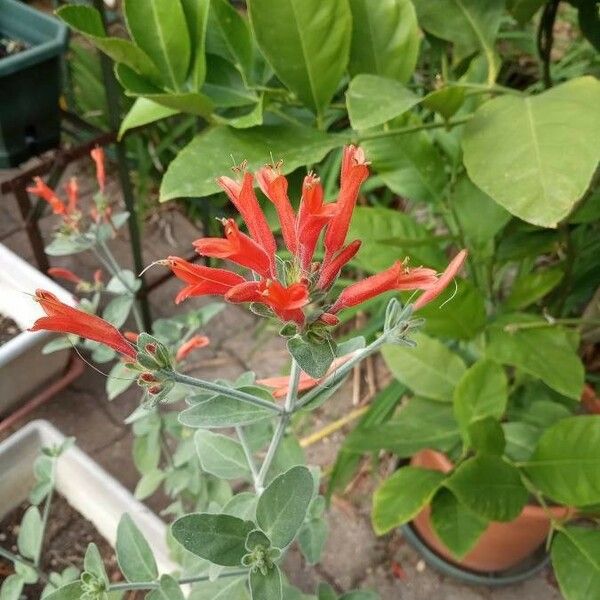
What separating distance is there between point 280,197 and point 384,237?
519 millimetres

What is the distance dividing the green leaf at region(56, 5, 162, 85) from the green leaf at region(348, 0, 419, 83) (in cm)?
24

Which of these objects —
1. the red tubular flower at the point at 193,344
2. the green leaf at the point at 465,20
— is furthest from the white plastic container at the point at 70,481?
the green leaf at the point at 465,20

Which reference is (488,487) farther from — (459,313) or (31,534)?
(31,534)

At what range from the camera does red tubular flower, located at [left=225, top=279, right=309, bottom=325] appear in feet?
1.47

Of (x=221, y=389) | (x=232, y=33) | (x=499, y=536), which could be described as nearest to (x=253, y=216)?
(x=221, y=389)

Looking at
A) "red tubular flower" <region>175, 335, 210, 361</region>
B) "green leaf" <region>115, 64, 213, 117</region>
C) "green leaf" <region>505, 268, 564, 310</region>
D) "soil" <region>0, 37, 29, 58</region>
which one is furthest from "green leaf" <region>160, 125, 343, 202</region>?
"soil" <region>0, 37, 29, 58</region>

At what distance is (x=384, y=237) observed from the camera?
1.01m

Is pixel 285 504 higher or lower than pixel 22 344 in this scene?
higher

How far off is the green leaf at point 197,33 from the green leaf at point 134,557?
48 cm

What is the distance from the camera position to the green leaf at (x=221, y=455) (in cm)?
76

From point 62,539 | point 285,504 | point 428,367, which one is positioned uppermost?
point 285,504

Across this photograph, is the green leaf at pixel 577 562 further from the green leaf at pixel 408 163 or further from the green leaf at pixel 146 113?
the green leaf at pixel 146 113

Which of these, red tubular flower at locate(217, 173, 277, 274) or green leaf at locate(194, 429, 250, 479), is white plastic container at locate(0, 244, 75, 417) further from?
red tubular flower at locate(217, 173, 277, 274)

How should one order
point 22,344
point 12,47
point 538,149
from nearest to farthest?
point 538,149 → point 22,344 → point 12,47
